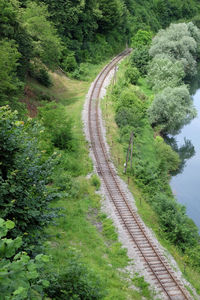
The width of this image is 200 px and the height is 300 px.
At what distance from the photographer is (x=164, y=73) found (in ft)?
196

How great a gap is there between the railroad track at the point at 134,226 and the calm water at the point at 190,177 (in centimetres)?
895

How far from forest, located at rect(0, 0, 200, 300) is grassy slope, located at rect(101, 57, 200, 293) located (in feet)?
1.63

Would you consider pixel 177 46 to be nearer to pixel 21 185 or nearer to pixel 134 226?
pixel 134 226

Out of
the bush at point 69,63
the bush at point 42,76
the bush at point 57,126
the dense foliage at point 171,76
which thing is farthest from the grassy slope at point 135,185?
the bush at point 69,63

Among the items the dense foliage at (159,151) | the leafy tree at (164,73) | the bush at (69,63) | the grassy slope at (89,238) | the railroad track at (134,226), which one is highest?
the leafy tree at (164,73)

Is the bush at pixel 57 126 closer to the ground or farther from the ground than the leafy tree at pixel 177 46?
closer to the ground

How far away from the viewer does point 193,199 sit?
125 feet

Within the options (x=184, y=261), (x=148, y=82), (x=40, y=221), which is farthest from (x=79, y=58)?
(x=40, y=221)

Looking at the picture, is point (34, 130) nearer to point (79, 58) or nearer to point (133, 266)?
point (133, 266)

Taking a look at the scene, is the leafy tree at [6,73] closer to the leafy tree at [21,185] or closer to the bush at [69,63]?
the leafy tree at [21,185]

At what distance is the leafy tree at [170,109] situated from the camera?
157 ft

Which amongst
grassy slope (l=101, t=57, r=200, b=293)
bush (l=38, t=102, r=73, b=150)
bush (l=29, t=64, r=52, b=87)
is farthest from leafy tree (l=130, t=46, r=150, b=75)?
bush (l=38, t=102, r=73, b=150)

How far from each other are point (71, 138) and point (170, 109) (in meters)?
17.1

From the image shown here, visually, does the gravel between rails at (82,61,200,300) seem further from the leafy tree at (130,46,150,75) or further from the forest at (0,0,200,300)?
the leafy tree at (130,46,150,75)
